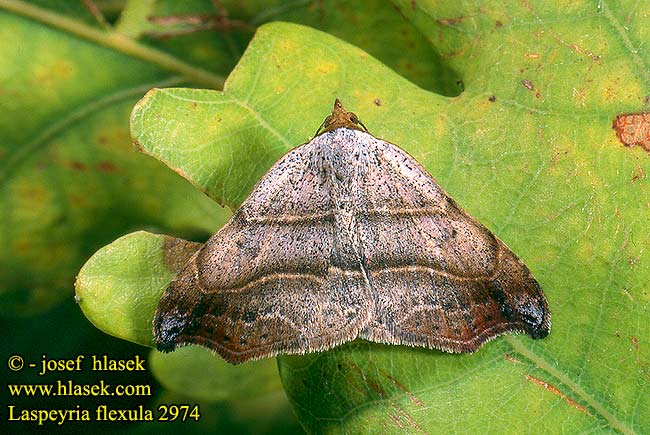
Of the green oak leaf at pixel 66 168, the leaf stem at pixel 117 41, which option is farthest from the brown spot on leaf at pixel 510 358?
the leaf stem at pixel 117 41

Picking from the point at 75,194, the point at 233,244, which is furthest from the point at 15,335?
the point at 233,244

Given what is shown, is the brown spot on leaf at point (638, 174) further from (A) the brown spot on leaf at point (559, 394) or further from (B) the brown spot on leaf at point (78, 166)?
(B) the brown spot on leaf at point (78, 166)

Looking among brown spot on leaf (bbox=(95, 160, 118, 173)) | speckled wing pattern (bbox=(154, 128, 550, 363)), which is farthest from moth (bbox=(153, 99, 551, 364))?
brown spot on leaf (bbox=(95, 160, 118, 173))

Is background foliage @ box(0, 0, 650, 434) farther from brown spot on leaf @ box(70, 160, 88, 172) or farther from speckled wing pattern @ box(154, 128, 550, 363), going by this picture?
brown spot on leaf @ box(70, 160, 88, 172)

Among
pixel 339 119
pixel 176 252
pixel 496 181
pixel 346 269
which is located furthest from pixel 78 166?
pixel 496 181

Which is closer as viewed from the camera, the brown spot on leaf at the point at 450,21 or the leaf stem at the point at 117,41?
the brown spot on leaf at the point at 450,21

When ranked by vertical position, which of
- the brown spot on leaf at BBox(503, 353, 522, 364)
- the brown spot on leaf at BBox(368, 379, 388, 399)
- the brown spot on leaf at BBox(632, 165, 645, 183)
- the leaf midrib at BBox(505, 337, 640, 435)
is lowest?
the brown spot on leaf at BBox(368, 379, 388, 399)
